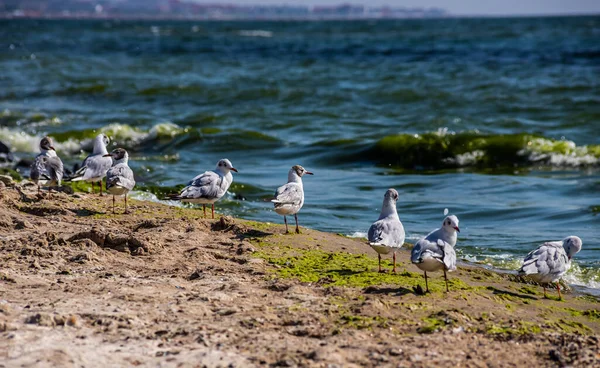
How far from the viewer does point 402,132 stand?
19547 mm

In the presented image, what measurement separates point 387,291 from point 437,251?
56cm

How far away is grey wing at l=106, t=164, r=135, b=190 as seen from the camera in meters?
9.63

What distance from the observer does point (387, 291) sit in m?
6.88

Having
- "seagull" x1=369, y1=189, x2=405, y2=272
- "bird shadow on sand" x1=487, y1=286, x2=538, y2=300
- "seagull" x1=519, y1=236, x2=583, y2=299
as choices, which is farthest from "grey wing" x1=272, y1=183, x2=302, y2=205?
"seagull" x1=519, y1=236, x2=583, y2=299

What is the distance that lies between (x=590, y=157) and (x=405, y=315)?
11.5m

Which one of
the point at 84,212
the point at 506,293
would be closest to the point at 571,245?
the point at 506,293

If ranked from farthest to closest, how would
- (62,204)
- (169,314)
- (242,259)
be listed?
(62,204), (242,259), (169,314)

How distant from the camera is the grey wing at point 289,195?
9.12 metres

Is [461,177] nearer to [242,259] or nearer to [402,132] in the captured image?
[402,132]

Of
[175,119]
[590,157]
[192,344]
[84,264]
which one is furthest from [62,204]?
[175,119]

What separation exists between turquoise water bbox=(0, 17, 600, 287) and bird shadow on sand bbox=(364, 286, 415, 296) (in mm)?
2601

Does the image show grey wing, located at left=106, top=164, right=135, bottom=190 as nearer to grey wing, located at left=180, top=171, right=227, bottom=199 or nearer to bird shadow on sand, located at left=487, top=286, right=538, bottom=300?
grey wing, located at left=180, top=171, right=227, bottom=199

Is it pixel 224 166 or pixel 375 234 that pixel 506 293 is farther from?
pixel 224 166

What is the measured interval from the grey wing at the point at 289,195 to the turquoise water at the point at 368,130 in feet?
4.49
